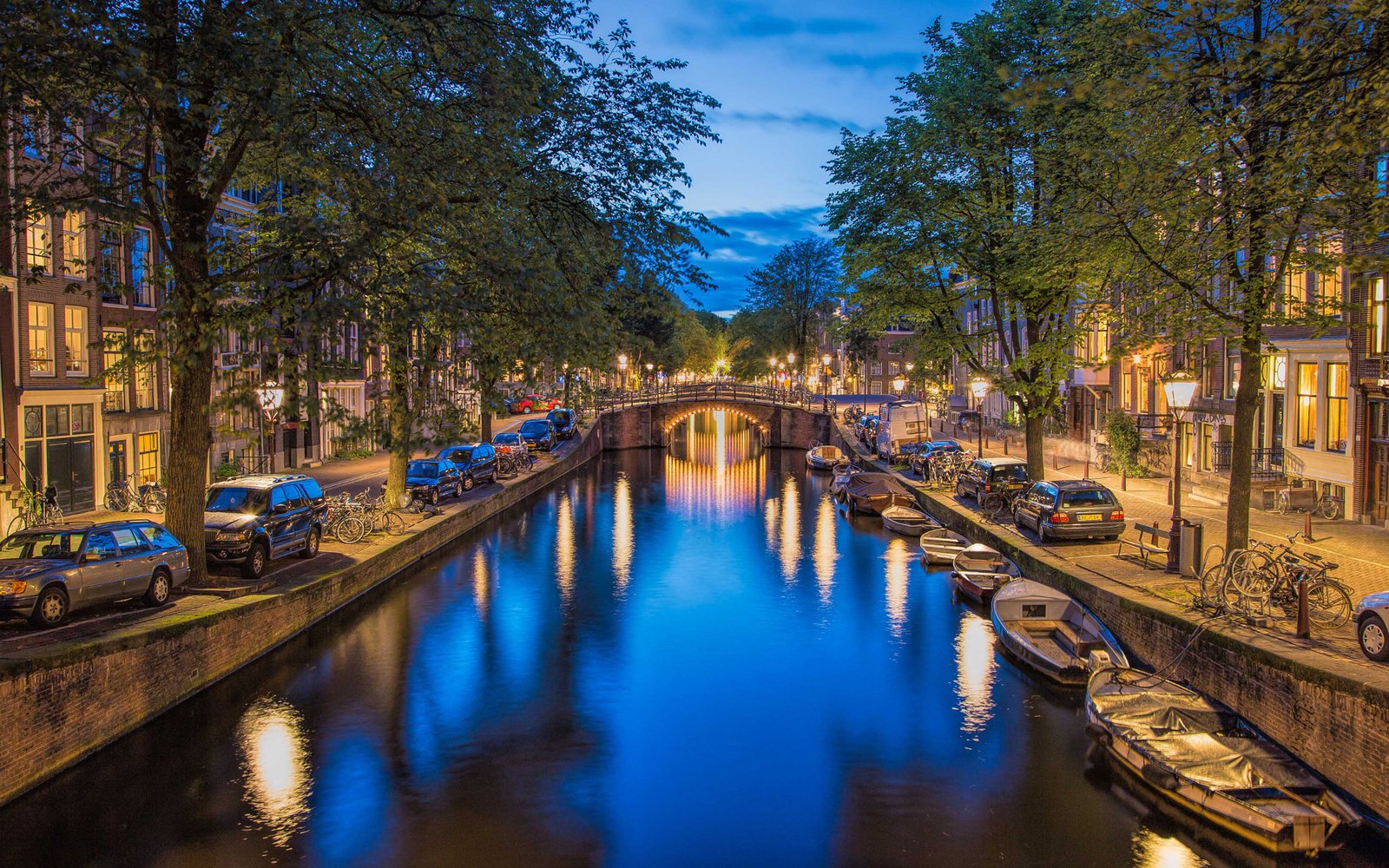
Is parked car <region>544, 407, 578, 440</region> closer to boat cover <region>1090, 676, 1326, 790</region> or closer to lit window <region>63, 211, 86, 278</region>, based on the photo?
lit window <region>63, 211, 86, 278</region>

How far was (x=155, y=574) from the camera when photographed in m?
17.5

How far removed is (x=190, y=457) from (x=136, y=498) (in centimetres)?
1309

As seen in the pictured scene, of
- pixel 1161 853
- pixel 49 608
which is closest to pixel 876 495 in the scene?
pixel 1161 853

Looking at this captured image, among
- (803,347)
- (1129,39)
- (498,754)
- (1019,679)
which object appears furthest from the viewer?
(803,347)

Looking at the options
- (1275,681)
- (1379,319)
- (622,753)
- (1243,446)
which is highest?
(1379,319)

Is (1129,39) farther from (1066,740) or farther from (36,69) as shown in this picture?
(36,69)

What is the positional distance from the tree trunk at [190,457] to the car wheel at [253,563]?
6.20 feet

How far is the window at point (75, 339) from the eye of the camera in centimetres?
2892

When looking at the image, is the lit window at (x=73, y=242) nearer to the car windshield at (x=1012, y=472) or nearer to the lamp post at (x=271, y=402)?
the lamp post at (x=271, y=402)

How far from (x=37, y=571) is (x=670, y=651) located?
1281cm

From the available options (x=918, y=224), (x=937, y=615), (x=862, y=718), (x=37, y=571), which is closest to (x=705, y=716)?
(x=862, y=718)

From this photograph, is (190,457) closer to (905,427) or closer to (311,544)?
(311,544)

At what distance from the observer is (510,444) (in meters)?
54.0

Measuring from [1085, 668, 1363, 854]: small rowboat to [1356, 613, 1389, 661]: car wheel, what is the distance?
73.8 inches
